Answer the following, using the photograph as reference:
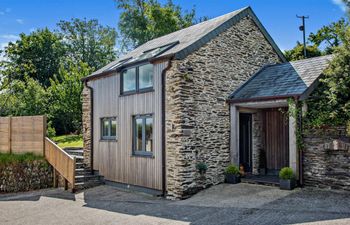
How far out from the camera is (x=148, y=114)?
12031 mm

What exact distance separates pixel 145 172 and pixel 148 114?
2.11 m

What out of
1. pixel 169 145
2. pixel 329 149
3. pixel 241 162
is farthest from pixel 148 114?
pixel 329 149

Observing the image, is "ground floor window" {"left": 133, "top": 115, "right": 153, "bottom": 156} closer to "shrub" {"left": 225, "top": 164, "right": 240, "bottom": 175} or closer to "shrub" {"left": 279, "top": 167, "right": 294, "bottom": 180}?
"shrub" {"left": 225, "top": 164, "right": 240, "bottom": 175}

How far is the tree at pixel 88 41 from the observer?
43.2 m

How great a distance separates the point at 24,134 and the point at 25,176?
1.93m

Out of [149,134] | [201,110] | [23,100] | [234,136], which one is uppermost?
[23,100]

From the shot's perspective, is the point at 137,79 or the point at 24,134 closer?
the point at 137,79

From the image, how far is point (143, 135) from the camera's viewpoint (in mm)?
12266

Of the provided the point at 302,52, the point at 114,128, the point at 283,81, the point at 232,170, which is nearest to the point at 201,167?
the point at 232,170

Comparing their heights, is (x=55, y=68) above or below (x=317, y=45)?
below

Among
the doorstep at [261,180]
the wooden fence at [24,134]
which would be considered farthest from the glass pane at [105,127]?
the doorstep at [261,180]

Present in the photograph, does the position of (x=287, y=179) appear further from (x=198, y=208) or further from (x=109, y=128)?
(x=109, y=128)

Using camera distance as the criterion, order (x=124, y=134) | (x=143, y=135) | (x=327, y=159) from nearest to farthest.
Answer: (x=327, y=159), (x=143, y=135), (x=124, y=134)

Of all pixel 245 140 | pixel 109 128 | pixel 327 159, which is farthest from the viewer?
pixel 109 128
